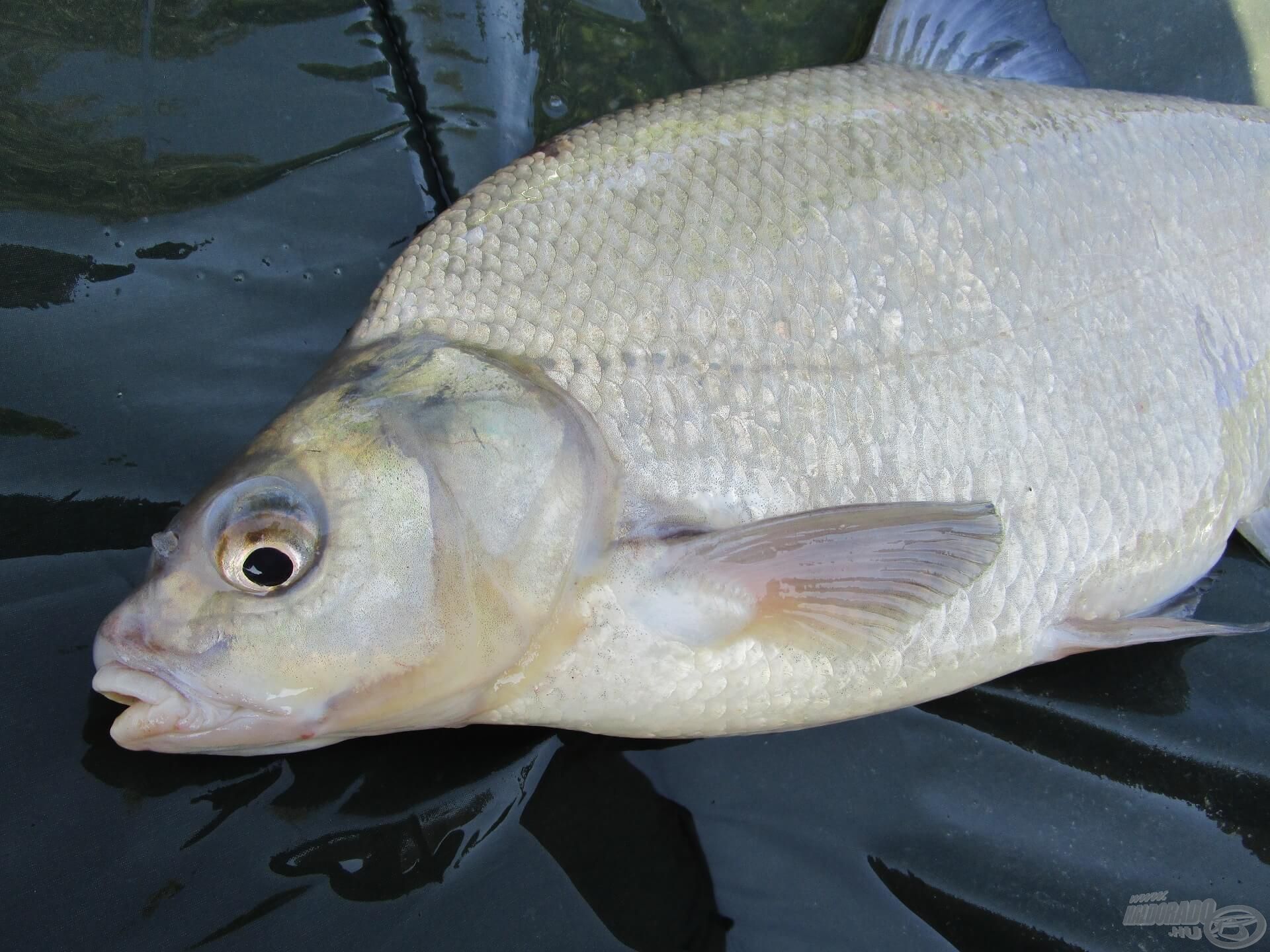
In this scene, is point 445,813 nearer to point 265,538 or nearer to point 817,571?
point 265,538

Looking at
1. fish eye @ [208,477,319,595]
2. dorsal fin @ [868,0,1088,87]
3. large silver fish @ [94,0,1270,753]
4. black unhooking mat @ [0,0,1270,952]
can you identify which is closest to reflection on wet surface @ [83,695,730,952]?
black unhooking mat @ [0,0,1270,952]

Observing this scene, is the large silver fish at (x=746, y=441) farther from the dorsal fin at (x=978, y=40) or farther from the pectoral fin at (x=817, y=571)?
the dorsal fin at (x=978, y=40)

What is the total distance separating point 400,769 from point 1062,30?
1.99m

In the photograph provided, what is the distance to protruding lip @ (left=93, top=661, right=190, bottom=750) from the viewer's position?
0.97 meters

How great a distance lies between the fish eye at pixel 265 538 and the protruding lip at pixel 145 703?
0.16 meters

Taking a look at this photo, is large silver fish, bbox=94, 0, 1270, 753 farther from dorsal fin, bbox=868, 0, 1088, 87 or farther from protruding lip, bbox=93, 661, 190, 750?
dorsal fin, bbox=868, 0, 1088, 87

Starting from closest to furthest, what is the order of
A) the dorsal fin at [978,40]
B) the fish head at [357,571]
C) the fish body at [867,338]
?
the fish head at [357,571]
the fish body at [867,338]
the dorsal fin at [978,40]

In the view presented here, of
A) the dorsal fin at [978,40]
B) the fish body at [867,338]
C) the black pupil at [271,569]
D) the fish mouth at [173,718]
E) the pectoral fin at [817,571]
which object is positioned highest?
the dorsal fin at [978,40]

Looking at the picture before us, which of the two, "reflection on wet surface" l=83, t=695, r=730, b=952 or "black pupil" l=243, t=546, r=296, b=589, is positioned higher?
"black pupil" l=243, t=546, r=296, b=589

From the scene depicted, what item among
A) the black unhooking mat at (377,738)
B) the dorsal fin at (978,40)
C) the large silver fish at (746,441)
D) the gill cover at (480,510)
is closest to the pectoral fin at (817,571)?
the large silver fish at (746,441)

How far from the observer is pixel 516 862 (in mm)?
1239

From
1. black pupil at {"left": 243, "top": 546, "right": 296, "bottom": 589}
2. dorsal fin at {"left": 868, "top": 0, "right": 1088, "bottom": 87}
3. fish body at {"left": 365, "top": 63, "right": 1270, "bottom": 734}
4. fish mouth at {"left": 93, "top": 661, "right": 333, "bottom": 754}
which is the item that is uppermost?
dorsal fin at {"left": 868, "top": 0, "right": 1088, "bottom": 87}

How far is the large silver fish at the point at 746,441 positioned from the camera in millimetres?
983

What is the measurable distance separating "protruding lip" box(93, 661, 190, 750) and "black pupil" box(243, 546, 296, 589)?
174 mm
